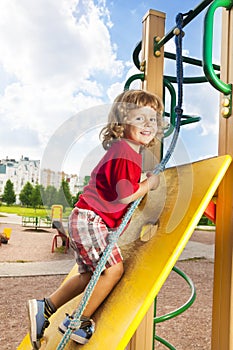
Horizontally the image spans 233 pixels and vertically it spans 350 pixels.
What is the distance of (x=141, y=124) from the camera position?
3.43 ft

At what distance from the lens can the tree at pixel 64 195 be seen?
0.88m

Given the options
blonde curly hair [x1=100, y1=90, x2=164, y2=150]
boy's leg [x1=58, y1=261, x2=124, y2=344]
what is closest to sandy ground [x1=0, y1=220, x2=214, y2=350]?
boy's leg [x1=58, y1=261, x2=124, y2=344]

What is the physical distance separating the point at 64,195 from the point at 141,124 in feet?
1.01

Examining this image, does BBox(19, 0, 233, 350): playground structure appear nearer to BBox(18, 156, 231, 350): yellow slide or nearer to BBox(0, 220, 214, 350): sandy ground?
BBox(18, 156, 231, 350): yellow slide

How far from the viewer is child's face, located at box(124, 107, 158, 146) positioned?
3.42ft

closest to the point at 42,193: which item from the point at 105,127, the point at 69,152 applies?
the point at 69,152

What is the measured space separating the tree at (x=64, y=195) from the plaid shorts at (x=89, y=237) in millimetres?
135

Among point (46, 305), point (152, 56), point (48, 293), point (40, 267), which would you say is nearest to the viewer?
point (46, 305)

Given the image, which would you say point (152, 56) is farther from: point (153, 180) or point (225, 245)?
point (225, 245)

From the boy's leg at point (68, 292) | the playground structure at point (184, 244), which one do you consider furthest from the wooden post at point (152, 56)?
the boy's leg at point (68, 292)

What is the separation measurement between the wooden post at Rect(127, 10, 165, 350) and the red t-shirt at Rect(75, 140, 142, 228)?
37cm

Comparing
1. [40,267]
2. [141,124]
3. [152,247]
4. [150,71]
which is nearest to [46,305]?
[152,247]

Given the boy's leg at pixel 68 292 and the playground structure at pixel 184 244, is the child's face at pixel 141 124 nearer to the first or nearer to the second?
the playground structure at pixel 184 244

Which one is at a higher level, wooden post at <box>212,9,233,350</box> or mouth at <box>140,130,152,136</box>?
mouth at <box>140,130,152,136</box>
